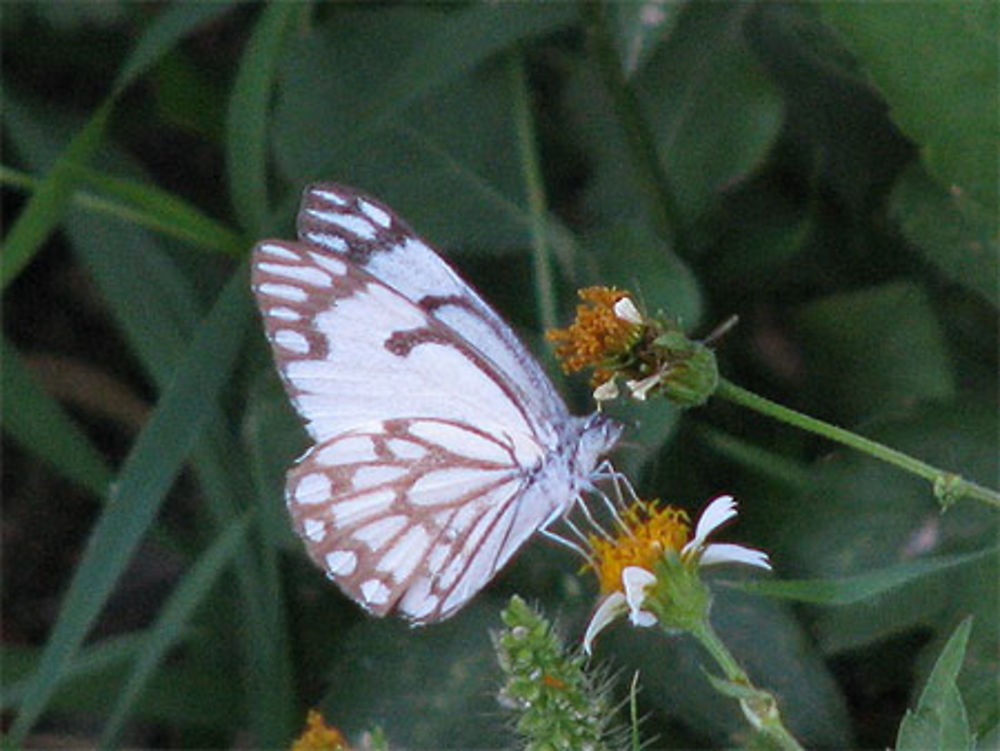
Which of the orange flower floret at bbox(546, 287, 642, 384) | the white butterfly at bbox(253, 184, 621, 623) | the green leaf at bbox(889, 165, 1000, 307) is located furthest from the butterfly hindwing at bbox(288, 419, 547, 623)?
the green leaf at bbox(889, 165, 1000, 307)

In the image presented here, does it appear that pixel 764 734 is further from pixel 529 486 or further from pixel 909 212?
pixel 909 212

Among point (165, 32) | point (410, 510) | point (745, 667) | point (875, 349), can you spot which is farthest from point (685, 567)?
point (165, 32)

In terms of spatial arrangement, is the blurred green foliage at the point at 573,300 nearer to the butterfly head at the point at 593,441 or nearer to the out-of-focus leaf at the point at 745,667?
the out-of-focus leaf at the point at 745,667

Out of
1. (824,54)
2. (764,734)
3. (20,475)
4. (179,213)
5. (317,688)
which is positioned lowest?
(20,475)

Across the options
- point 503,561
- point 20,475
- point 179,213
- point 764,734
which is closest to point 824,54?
point 179,213

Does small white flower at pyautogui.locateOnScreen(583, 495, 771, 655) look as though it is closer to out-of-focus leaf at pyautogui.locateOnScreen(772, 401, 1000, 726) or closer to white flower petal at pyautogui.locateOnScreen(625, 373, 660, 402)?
white flower petal at pyautogui.locateOnScreen(625, 373, 660, 402)

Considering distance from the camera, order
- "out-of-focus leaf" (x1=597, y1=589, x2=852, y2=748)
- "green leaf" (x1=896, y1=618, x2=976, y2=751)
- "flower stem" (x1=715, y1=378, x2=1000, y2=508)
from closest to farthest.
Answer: "green leaf" (x1=896, y1=618, x2=976, y2=751)
"flower stem" (x1=715, y1=378, x2=1000, y2=508)
"out-of-focus leaf" (x1=597, y1=589, x2=852, y2=748)

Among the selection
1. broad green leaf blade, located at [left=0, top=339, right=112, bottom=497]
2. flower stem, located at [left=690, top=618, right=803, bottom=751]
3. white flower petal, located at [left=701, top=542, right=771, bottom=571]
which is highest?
white flower petal, located at [left=701, top=542, right=771, bottom=571]
